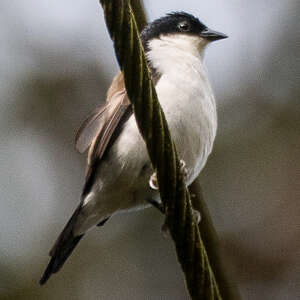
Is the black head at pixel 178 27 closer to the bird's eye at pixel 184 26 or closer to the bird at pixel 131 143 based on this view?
the bird's eye at pixel 184 26

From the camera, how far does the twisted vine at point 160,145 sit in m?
2.94

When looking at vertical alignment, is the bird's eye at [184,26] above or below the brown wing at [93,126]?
above

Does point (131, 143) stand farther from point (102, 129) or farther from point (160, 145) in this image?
point (160, 145)

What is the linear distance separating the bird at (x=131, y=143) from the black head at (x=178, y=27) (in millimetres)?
609

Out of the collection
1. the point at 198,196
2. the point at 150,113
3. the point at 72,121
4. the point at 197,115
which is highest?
the point at 150,113

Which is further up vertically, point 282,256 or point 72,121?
point 72,121

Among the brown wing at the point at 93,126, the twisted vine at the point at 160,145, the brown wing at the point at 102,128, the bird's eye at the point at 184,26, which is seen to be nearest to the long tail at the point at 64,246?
the brown wing at the point at 102,128

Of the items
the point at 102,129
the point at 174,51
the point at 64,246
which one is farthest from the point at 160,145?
the point at 174,51

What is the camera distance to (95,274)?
8.41 m

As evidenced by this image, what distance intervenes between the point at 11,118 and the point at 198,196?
15.2 ft

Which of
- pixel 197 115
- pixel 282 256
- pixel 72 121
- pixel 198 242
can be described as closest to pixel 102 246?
pixel 72 121

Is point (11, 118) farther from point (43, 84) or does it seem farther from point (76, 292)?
Result: point (76, 292)

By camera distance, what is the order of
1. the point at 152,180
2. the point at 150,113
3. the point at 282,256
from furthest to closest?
the point at 282,256
the point at 152,180
the point at 150,113

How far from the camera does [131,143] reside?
4500mm
